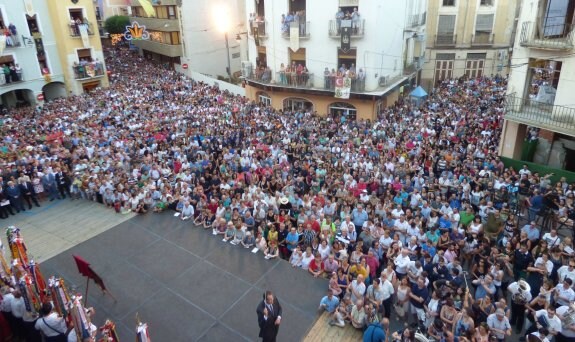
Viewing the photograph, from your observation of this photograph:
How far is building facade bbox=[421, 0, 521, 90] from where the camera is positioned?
31359mm

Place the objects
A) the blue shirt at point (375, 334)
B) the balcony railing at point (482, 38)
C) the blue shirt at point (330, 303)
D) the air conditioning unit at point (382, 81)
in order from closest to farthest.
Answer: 1. the blue shirt at point (375, 334)
2. the blue shirt at point (330, 303)
3. the air conditioning unit at point (382, 81)
4. the balcony railing at point (482, 38)

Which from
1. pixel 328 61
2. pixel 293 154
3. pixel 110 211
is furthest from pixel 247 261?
pixel 328 61

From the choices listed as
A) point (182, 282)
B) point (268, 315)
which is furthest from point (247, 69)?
point (268, 315)

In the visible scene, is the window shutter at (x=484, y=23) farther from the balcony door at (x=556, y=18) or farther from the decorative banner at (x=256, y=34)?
the balcony door at (x=556, y=18)

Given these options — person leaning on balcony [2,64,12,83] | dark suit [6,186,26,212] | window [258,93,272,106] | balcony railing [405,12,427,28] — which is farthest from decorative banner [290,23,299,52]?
person leaning on balcony [2,64,12,83]

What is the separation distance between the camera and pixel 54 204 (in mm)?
15031

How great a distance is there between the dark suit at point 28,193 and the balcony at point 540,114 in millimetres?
18482

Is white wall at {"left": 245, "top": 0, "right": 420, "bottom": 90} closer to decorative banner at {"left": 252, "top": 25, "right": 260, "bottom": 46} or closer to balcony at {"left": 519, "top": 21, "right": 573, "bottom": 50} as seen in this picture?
decorative banner at {"left": 252, "top": 25, "right": 260, "bottom": 46}

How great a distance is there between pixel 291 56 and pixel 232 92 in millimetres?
7255

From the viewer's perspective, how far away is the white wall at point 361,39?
22.1 m

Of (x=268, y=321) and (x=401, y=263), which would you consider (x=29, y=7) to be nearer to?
(x=268, y=321)

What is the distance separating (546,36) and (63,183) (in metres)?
19.2

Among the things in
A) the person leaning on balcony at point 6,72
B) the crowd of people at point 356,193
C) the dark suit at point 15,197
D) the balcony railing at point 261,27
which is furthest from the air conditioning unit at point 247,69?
the dark suit at point 15,197

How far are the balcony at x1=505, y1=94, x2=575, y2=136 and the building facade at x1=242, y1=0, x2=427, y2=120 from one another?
7737 mm
